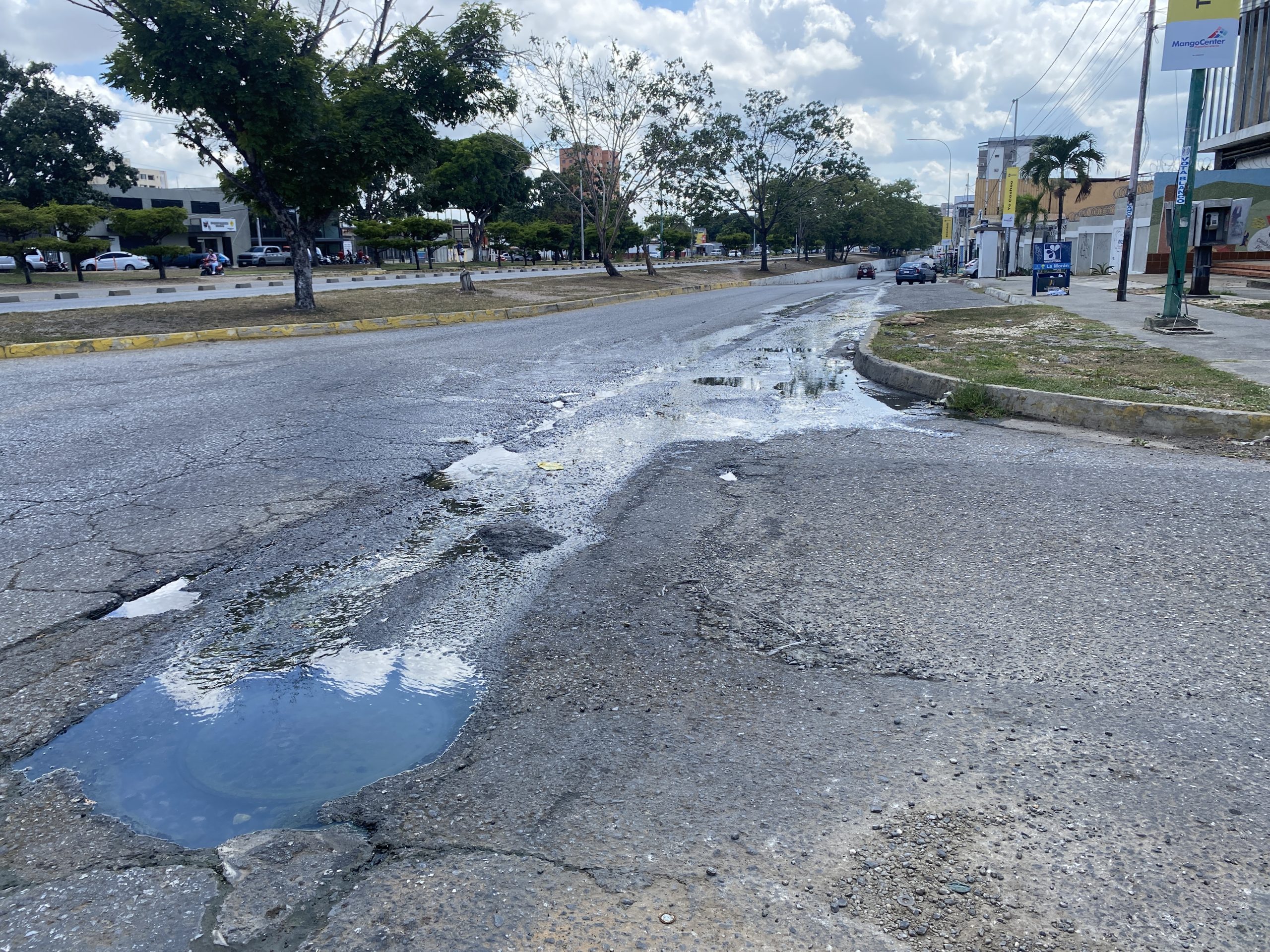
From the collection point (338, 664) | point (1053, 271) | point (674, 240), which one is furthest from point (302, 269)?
point (674, 240)

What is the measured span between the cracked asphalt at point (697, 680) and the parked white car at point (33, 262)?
51161 mm

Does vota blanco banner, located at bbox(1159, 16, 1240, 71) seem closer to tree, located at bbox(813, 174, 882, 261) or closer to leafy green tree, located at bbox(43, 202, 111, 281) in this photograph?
leafy green tree, located at bbox(43, 202, 111, 281)

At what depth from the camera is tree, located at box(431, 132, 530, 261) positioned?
6594 cm

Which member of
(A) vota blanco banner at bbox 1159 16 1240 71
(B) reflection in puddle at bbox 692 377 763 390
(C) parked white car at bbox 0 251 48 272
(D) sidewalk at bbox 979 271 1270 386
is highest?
(A) vota blanco banner at bbox 1159 16 1240 71

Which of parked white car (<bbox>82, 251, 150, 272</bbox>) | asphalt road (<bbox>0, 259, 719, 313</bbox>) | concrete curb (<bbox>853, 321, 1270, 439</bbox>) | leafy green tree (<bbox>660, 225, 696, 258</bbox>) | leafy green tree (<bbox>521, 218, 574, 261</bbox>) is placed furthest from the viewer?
leafy green tree (<bbox>660, 225, 696, 258</bbox>)

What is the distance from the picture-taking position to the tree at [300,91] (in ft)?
52.0

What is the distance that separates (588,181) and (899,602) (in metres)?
41.0

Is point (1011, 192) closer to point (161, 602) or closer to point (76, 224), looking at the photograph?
point (76, 224)

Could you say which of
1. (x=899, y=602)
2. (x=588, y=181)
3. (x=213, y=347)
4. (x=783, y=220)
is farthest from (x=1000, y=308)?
(x=783, y=220)

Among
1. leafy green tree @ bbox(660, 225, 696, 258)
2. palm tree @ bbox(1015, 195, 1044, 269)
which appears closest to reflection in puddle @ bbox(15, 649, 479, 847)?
palm tree @ bbox(1015, 195, 1044, 269)

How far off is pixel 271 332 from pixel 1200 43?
15895 millimetres

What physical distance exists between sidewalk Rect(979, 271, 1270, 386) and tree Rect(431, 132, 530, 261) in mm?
45742

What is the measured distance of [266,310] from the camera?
64.7 feet

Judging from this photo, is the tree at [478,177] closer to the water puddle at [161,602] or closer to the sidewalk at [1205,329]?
the sidewalk at [1205,329]
